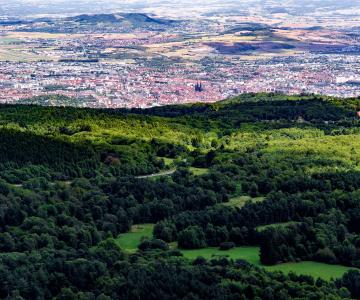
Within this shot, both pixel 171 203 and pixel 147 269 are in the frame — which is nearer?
pixel 147 269

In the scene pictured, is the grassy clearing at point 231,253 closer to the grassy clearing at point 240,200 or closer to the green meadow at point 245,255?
the green meadow at point 245,255

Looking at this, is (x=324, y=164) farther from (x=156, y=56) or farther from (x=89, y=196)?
(x=156, y=56)

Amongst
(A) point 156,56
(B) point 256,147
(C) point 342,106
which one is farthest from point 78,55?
(B) point 256,147

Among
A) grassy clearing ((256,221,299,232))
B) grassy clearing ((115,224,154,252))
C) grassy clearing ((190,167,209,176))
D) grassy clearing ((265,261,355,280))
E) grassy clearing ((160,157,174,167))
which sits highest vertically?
grassy clearing ((265,261,355,280))

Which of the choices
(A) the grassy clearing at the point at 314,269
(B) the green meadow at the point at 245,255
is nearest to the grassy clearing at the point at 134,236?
(B) the green meadow at the point at 245,255

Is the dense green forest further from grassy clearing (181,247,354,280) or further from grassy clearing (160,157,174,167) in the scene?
grassy clearing (181,247,354,280)

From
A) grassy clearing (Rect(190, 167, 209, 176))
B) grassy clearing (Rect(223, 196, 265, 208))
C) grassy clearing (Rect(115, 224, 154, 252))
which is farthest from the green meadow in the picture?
grassy clearing (Rect(190, 167, 209, 176))

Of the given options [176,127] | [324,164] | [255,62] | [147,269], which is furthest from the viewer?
[255,62]

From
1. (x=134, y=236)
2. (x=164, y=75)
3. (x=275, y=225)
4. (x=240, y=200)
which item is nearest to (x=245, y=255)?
(x=275, y=225)
